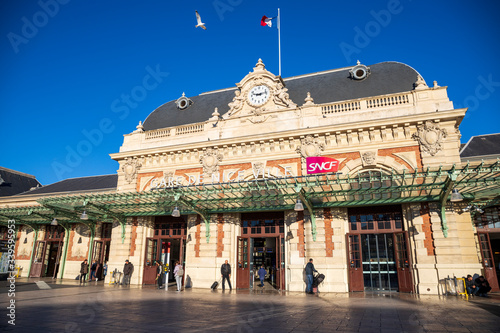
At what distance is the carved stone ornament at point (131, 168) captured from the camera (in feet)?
70.5

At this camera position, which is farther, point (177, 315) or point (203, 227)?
point (203, 227)

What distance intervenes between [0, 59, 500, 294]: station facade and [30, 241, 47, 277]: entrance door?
2.84m

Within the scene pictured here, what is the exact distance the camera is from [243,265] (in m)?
17.8

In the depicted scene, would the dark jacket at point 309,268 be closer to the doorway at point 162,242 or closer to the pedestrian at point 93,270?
the doorway at point 162,242

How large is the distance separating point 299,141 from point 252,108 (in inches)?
159

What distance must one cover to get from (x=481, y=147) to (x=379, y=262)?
12558 mm

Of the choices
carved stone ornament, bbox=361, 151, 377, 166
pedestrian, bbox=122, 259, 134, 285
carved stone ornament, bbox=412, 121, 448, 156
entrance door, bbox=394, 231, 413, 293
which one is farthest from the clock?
pedestrian, bbox=122, 259, 134, 285

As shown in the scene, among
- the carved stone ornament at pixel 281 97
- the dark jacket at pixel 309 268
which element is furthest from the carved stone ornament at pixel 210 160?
the dark jacket at pixel 309 268

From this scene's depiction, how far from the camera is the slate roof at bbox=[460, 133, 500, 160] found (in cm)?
2077

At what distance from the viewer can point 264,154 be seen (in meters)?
18.7

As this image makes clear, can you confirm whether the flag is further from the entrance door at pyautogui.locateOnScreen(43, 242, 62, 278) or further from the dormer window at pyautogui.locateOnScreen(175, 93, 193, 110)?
the entrance door at pyautogui.locateOnScreen(43, 242, 62, 278)

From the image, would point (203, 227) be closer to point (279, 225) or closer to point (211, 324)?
point (279, 225)

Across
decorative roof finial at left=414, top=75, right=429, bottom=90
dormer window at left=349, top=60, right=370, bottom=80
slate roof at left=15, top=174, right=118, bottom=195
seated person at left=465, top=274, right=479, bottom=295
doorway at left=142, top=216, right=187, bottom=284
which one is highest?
dormer window at left=349, top=60, right=370, bottom=80

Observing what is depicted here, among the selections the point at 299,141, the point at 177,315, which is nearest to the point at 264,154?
the point at 299,141
